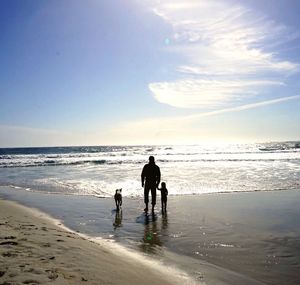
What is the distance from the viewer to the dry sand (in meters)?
4.38

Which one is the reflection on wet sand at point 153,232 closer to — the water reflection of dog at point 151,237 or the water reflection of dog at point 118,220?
the water reflection of dog at point 151,237

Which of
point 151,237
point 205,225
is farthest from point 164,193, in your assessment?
point 151,237

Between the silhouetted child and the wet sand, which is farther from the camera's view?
the silhouetted child

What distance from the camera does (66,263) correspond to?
16.4 feet

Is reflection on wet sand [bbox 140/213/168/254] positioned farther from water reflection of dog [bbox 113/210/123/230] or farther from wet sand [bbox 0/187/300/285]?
water reflection of dog [bbox 113/210/123/230]

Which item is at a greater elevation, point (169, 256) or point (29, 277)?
point (29, 277)

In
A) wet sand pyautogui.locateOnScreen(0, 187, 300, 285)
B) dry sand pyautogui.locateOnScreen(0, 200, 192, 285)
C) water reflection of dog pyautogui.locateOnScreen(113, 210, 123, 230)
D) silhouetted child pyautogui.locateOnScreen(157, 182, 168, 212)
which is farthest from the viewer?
silhouetted child pyautogui.locateOnScreen(157, 182, 168, 212)

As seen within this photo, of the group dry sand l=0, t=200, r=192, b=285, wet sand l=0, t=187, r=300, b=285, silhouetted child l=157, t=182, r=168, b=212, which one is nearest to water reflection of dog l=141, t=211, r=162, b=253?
wet sand l=0, t=187, r=300, b=285

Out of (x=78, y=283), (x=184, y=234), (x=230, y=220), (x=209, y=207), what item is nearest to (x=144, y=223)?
(x=184, y=234)

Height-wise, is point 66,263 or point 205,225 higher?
point 66,263

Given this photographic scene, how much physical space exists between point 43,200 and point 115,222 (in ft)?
17.1

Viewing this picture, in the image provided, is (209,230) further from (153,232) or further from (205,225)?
(153,232)

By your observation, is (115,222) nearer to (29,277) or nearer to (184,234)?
(184,234)

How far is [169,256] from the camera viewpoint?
253 inches
